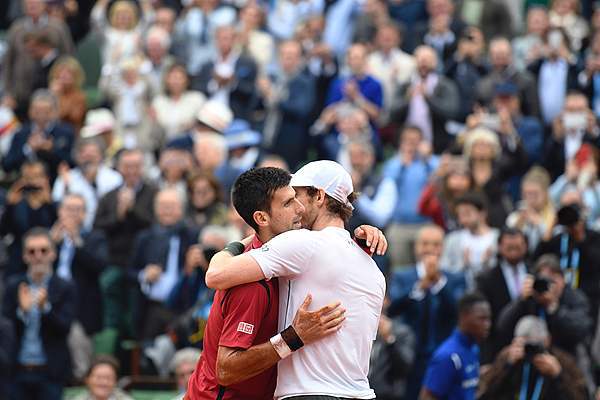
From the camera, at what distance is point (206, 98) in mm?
19500

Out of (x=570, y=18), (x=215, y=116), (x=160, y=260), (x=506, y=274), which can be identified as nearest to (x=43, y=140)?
(x=215, y=116)

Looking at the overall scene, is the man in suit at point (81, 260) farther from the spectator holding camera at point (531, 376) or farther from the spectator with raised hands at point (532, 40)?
the spectator with raised hands at point (532, 40)

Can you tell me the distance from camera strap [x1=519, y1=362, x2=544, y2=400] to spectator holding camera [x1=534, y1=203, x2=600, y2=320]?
6.82ft

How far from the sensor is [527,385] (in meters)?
12.4

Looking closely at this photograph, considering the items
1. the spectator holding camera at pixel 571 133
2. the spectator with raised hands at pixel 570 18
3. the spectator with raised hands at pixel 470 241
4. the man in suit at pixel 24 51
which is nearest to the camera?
the spectator with raised hands at pixel 470 241

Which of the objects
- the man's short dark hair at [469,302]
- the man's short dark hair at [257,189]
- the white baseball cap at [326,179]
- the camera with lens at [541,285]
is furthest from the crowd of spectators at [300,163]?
the man's short dark hair at [257,189]

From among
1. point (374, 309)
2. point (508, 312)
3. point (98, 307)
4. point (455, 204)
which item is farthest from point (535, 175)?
point (374, 309)

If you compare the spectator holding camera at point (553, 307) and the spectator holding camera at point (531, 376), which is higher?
the spectator holding camera at point (553, 307)

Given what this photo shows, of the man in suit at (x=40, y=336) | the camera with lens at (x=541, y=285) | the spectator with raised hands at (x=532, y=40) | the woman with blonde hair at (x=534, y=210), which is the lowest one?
the man in suit at (x=40, y=336)

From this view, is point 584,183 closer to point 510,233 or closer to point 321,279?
point 510,233

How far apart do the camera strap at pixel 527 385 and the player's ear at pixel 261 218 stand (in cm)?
453

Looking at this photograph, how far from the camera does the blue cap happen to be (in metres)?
17.8

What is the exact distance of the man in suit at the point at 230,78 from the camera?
63.5 ft

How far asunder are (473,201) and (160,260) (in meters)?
3.03
